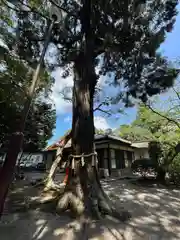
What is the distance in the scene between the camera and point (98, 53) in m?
5.62

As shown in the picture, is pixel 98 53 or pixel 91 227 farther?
pixel 98 53

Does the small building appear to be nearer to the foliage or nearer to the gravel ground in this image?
the foliage

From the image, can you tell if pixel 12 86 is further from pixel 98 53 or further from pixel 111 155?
pixel 111 155

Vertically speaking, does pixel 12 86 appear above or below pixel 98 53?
below

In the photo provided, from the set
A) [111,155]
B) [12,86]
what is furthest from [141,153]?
[12,86]

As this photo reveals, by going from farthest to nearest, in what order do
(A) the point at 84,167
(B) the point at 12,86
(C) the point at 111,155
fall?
A: (C) the point at 111,155, (B) the point at 12,86, (A) the point at 84,167

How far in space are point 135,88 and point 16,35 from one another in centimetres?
473

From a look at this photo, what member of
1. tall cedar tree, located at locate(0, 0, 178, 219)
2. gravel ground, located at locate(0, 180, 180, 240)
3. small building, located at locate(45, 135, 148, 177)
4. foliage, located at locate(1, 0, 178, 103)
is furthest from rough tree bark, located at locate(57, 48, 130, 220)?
small building, located at locate(45, 135, 148, 177)

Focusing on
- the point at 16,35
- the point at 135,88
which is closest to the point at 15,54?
the point at 16,35

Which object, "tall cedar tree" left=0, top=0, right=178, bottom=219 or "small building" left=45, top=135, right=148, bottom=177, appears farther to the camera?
"small building" left=45, top=135, right=148, bottom=177

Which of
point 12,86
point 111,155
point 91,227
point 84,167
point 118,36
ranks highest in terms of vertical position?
point 118,36

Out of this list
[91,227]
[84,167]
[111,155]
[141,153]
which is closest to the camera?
[91,227]

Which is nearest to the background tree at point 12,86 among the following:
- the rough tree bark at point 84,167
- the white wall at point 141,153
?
the rough tree bark at point 84,167

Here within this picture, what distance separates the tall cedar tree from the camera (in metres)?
4.34
